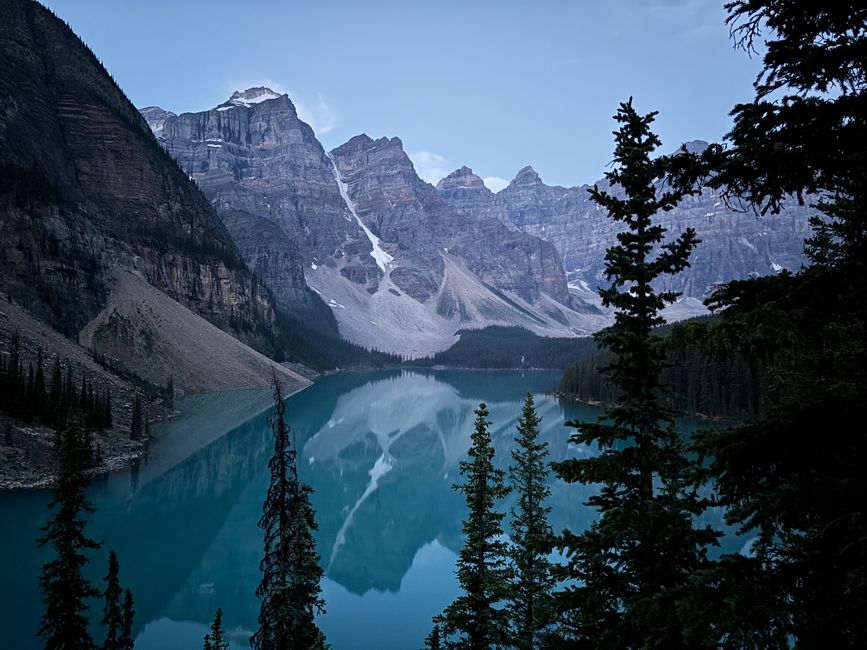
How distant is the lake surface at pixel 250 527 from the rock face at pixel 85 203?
4765cm

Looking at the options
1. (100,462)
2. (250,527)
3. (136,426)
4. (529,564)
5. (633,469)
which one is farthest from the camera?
(136,426)

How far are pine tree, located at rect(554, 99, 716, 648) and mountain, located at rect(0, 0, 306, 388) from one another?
338 ft

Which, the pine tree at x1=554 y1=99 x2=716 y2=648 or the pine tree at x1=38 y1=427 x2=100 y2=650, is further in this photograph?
the pine tree at x1=38 y1=427 x2=100 y2=650

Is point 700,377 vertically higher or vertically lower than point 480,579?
higher

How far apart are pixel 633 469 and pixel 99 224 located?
14561 centimetres

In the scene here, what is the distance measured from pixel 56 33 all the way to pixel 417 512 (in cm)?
18106

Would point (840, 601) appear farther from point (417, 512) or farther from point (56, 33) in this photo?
point (56, 33)

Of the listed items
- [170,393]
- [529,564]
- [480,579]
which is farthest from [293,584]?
[170,393]

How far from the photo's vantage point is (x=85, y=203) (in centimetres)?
12738

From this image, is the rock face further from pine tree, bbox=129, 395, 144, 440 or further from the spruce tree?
the spruce tree

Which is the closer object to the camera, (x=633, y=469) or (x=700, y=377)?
(x=633, y=469)

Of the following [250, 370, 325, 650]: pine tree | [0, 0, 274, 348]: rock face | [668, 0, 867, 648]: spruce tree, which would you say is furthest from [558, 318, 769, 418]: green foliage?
[0, 0, 274, 348]: rock face

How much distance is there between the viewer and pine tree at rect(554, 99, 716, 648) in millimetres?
5934

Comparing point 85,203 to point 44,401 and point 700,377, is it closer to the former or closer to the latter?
point 44,401
